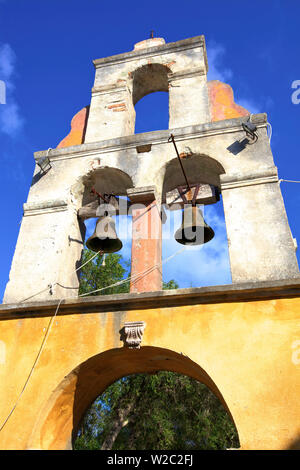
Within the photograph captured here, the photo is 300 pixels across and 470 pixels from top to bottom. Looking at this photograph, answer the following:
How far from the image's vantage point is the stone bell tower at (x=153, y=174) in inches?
200

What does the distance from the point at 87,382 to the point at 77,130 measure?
469 centimetres

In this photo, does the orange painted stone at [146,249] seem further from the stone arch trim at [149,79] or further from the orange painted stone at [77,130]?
the stone arch trim at [149,79]

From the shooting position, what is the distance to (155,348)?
4.44m

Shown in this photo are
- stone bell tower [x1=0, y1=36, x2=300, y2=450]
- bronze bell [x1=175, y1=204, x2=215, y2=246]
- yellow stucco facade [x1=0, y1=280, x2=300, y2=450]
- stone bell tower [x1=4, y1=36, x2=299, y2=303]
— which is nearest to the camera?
yellow stucco facade [x1=0, y1=280, x2=300, y2=450]

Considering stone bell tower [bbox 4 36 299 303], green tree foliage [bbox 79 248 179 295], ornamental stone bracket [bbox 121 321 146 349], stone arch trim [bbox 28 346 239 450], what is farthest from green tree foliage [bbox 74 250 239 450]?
ornamental stone bracket [bbox 121 321 146 349]

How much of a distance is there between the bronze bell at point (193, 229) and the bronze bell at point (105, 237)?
96 centimetres

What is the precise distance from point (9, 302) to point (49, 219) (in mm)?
1437

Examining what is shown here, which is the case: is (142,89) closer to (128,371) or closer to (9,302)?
(9,302)

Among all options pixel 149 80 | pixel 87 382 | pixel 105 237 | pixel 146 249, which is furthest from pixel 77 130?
pixel 87 382

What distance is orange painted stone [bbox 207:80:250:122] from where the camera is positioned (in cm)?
651

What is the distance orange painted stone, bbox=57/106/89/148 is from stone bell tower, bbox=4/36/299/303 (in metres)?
0.02

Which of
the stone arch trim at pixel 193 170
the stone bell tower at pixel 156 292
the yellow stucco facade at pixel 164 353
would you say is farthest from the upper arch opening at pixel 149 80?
the yellow stucco facade at pixel 164 353

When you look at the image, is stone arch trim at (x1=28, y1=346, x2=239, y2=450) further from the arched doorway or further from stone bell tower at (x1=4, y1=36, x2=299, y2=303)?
the arched doorway
